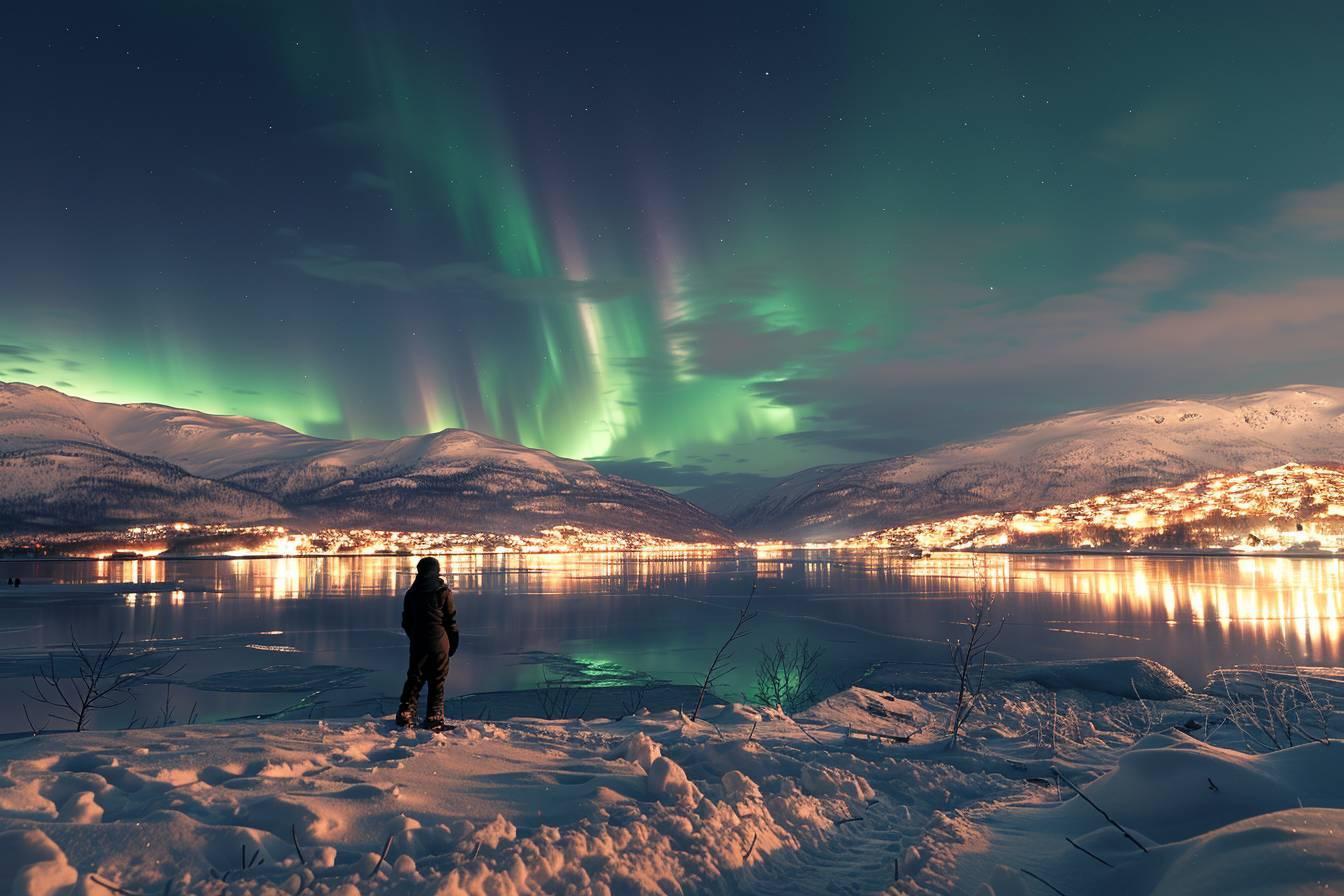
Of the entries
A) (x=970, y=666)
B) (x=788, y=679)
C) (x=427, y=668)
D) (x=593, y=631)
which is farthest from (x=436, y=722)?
(x=593, y=631)

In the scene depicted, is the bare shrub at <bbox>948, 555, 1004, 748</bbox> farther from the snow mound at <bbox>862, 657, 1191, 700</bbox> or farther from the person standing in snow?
the person standing in snow

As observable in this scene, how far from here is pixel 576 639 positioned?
30.8 m

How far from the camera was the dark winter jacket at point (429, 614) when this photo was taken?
35.5 feet

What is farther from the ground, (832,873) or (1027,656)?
(832,873)

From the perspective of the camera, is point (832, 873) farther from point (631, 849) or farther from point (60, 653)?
point (60, 653)

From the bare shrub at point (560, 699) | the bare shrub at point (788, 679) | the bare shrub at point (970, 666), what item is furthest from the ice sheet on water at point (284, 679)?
the bare shrub at point (970, 666)

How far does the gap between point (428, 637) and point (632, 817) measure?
5.70m

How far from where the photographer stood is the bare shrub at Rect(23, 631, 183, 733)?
15.5 m

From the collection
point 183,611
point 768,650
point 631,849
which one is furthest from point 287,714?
point 183,611

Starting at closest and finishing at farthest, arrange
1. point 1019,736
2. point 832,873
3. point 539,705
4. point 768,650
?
1. point 832,873
2. point 1019,736
3. point 539,705
4. point 768,650

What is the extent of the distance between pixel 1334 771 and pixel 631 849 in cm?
527

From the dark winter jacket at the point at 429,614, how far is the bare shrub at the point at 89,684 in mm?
6234

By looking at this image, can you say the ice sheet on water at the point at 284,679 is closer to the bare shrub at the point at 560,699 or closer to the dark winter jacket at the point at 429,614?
the bare shrub at the point at 560,699

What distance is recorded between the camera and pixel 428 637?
1080cm
